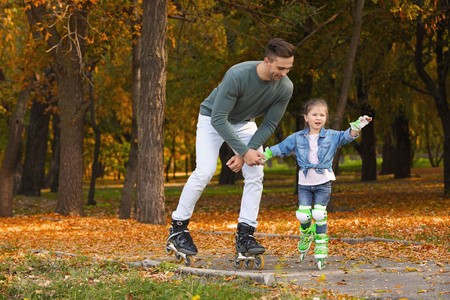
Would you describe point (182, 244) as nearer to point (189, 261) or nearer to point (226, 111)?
point (189, 261)

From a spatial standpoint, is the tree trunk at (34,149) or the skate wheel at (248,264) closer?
the skate wheel at (248,264)

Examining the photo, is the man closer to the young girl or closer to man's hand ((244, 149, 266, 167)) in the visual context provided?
man's hand ((244, 149, 266, 167))

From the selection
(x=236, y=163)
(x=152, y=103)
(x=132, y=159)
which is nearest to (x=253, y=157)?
(x=236, y=163)

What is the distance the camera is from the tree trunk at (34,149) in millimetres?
21656

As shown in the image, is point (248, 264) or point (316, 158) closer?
point (248, 264)

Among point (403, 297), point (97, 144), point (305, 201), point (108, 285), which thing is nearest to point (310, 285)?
point (403, 297)

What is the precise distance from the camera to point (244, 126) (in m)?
5.46

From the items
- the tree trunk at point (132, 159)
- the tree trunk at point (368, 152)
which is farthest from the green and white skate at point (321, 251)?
the tree trunk at point (368, 152)

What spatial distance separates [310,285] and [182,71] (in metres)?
19.7

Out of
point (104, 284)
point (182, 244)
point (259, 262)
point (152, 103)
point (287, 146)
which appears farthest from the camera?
point (152, 103)

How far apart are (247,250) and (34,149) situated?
1839cm

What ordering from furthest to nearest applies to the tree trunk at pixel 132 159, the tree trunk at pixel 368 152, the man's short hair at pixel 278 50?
1. the tree trunk at pixel 368 152
2. the tree trunk at pixel 132 159
3. the man's short hair at pixel 278 50

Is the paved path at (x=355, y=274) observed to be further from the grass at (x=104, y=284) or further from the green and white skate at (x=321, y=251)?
the grass at (x=104, y=284)

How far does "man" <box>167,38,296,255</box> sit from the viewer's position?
5.02m
